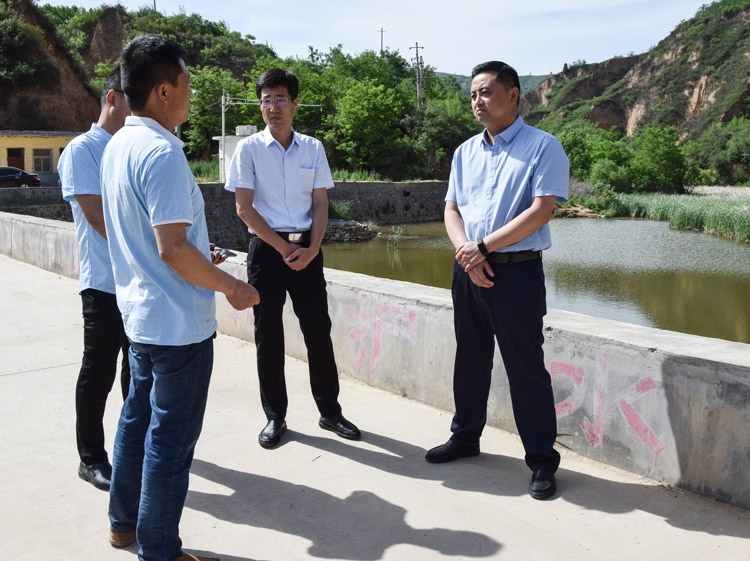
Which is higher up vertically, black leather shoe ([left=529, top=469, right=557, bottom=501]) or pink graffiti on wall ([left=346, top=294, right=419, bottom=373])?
pink graffiti on wall ([left=346, top=294, right=419, bottom=373])

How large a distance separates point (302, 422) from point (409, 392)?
707 millimetres

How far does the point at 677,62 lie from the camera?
90.2m

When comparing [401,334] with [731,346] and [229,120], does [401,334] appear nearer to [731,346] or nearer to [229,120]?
[731,346]

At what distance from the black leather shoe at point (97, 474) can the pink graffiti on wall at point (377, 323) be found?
1810 mm

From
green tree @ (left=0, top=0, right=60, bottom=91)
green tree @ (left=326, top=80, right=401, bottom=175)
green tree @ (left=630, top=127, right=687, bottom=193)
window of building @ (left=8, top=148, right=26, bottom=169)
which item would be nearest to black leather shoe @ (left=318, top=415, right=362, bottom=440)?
window of building @ (left=8, top=148, right=26, bottom=169)

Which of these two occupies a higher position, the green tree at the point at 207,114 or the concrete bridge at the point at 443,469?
the green tree at the point at 207,114

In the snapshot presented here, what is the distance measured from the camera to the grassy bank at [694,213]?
91.2ft

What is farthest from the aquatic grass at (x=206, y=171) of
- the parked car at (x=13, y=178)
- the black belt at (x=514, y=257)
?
the black belt at (x=514, y=257)

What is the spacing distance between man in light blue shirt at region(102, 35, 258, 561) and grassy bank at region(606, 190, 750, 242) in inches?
1122

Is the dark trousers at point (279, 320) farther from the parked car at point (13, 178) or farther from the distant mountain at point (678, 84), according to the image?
the distant mountain at point (678, 84)

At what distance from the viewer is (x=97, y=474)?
3.07m

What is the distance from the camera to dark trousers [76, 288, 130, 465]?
2998 millimetres

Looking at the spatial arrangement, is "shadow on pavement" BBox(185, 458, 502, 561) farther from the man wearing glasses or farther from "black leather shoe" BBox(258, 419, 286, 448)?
the man wearing glasses

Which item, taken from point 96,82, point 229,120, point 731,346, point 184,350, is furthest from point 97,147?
point 96,82
